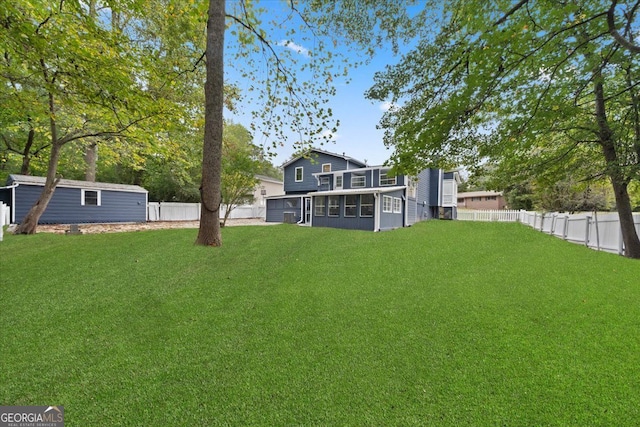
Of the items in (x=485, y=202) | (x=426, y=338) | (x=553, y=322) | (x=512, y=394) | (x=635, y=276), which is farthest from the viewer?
(x=485, y=202)

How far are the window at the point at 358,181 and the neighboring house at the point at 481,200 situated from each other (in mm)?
27668

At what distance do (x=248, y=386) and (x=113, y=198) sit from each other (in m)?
18.6

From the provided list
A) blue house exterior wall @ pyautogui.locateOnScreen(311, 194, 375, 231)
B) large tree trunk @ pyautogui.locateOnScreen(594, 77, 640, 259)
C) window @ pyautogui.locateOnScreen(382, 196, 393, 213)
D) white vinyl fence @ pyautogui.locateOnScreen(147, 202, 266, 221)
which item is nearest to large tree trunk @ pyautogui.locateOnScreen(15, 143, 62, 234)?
white vinyl fence @ pyautogui.locateOnScreen(147, 202, 266, 221)

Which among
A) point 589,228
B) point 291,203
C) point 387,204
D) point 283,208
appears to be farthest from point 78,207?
point 589,228

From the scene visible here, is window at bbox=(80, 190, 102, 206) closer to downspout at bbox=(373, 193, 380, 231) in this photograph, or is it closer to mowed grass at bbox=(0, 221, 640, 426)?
mowed grass at bbox=(0, 221, 640, 426)

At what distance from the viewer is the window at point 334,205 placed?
15915 millimetres

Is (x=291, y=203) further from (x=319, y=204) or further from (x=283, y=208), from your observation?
(x=319, y=204)

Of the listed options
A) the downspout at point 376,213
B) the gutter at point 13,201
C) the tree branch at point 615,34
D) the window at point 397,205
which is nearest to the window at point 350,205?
the downspout at point 376,213

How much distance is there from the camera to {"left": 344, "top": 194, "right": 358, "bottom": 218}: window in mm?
15008

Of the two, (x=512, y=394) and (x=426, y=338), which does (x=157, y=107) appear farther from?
(x=512, y=394)

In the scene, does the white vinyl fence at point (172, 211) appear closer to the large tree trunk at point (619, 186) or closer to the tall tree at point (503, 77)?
the tall tree at point (503, 77)

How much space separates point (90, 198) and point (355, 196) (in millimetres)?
15479

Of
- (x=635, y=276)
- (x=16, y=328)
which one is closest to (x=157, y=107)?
(x=16, y=328)

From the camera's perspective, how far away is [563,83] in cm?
520
